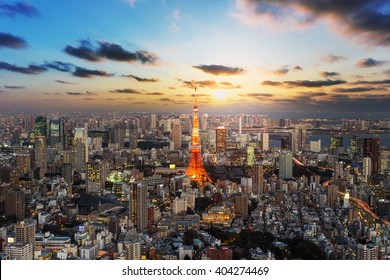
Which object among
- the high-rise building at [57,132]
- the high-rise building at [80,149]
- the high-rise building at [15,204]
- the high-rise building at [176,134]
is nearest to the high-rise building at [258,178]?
the high-rise building at [176,134]

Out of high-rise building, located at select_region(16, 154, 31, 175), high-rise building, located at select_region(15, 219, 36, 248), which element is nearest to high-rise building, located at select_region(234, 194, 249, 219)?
high-rise building, located at select_region(15, 219, 36, 248)

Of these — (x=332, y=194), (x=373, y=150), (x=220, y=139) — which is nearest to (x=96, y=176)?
(x=220, y=139)

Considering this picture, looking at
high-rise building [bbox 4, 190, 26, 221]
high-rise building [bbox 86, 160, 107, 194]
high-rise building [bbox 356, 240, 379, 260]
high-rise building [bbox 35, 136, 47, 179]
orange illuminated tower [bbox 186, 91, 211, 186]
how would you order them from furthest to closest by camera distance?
high-rise building [bbox 86, 160, 107, 194], orange illuminated tower [bbox 186, 91, 211, 186], high-rise building [bbox 35, 136, 47, 179], high-rise building [bbox 4, 190, 26, 221], high-rise building [bbox 356, 240, 379, 260]

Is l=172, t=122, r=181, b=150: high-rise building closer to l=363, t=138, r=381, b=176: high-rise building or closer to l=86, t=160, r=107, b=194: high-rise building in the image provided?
l=86, t=160, r=107, b=194: high-rise building

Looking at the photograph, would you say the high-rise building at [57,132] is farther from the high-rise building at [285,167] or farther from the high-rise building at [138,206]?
the high-rise building at [285,167]

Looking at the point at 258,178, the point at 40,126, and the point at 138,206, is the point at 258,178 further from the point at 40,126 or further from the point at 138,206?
the point at 40,126
